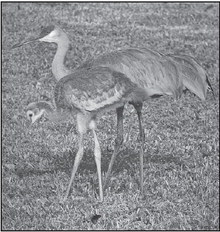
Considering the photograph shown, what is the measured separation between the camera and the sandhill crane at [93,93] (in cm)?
579

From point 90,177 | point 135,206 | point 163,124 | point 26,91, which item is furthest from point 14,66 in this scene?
point 135,206

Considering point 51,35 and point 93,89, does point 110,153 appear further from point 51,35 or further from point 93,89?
point 93,89

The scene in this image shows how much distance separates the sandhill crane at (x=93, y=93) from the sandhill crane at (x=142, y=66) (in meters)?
0.04

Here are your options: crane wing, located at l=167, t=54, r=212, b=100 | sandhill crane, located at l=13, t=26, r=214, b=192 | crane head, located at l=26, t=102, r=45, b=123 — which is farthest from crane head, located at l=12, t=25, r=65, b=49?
crane wing, located at l=167, t=54, r=212, b=100

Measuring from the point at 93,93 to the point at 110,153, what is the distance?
193 centimetres

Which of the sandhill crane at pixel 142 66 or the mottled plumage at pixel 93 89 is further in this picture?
the sandhill crane at pixel 142 66

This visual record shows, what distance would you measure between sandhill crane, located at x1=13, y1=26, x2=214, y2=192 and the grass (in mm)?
427

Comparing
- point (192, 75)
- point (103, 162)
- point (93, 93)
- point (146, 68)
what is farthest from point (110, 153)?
point (93, 93)

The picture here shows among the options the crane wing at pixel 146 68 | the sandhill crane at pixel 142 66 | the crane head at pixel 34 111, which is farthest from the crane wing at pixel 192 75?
the crane head at pixel 34 111

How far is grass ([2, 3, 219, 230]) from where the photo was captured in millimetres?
5801

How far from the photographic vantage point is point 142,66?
6059 mm

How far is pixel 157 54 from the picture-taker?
6.23 meters

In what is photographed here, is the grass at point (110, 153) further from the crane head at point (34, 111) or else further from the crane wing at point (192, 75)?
the crane wing at point (192, 75)

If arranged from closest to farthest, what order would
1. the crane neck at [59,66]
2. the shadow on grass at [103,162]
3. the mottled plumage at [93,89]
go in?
1. the mottled plumage at [93,89]
2. the crane neck at [59,66]
3. the shadow on grass at [103,162]
